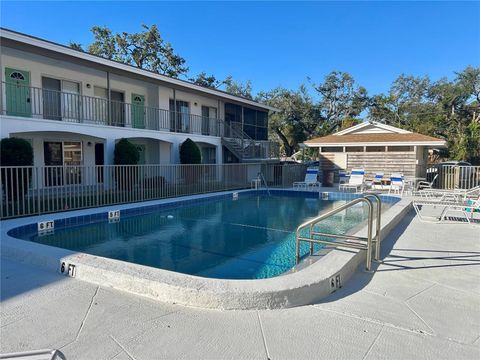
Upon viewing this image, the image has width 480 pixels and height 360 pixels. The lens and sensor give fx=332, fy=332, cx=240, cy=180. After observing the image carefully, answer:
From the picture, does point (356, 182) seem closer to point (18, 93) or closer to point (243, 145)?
point (243, 145)

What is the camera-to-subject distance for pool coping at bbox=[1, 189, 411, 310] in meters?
3.70

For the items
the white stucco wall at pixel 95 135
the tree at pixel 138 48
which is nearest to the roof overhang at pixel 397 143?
the white stucco wall at pixel 95 135

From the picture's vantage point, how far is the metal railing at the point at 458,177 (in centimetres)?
1798

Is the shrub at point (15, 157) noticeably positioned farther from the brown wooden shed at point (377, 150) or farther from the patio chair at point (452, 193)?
the brown wooden shed at point (377, 150)

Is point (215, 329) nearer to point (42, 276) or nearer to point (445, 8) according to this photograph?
point (42, 276)

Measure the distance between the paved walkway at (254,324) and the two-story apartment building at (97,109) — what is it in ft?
31.8

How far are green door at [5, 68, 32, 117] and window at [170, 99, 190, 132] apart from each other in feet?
22.9

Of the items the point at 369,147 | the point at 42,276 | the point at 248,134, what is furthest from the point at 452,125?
the point at 42,276

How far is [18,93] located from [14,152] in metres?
3.67

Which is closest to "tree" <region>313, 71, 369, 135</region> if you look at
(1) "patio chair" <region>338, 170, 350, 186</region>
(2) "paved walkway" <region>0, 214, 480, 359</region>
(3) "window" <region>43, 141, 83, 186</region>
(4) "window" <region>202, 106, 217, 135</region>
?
(1) "patio chair" <region>338, 170, 350, 186</region>

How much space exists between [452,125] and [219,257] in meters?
41.8

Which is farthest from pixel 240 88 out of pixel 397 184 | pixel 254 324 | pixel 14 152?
pixel 254 324

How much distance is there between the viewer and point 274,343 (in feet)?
9.89

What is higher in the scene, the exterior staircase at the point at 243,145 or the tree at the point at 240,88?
the tree at the point at 240,88
